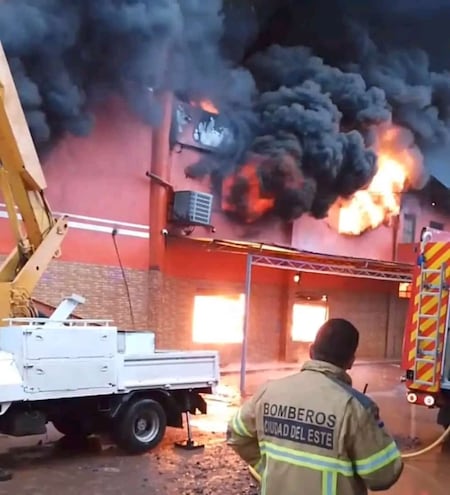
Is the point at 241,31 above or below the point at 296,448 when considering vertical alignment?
above

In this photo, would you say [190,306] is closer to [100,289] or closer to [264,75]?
[100,289]

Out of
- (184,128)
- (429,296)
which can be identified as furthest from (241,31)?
(429,296)

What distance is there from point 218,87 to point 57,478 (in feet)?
39.2

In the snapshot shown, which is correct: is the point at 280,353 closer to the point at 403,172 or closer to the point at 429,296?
the point at 403,172

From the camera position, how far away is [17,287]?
7.96m

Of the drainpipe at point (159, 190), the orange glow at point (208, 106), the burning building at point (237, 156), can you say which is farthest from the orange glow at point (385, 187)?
the drainpipe at point (159, 190)

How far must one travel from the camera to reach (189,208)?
1512 cm

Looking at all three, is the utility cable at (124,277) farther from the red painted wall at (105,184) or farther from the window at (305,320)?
the window at (305,320)

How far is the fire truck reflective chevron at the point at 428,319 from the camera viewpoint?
27.1 feet

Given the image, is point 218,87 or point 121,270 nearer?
point 121,270

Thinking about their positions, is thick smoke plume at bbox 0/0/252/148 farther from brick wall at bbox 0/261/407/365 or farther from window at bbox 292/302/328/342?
window at bbox 292/302/328/342

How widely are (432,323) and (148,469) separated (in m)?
3.68

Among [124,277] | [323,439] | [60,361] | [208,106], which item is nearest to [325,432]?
[323,439]

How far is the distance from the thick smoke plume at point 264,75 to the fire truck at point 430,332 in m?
7.56
